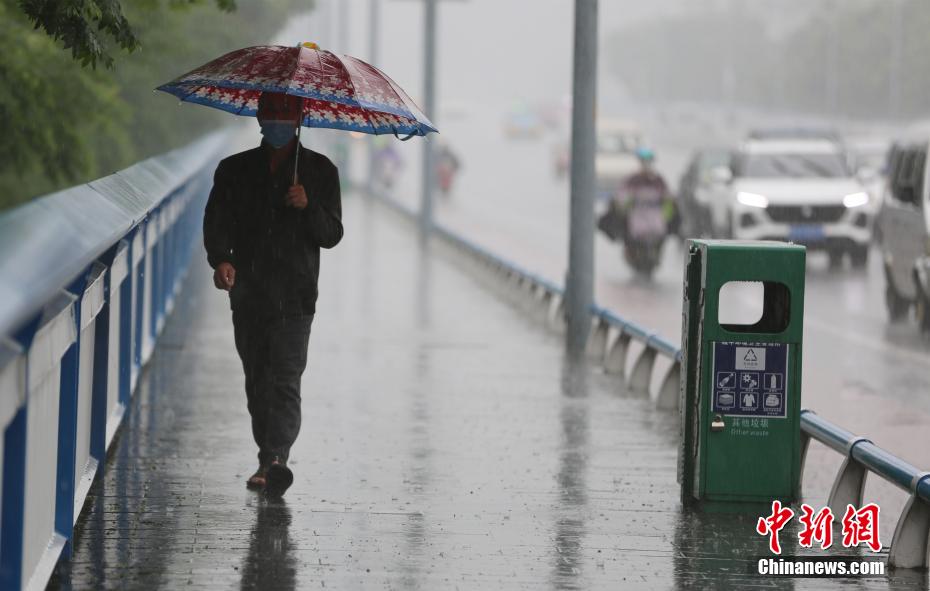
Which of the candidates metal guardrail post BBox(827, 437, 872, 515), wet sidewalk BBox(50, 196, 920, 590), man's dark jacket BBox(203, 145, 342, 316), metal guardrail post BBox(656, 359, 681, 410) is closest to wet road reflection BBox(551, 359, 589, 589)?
wet sidewalk BBox(50, 196, 920, 590)

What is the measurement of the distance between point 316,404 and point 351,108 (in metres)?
3.13

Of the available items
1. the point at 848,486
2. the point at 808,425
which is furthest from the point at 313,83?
the point at 848,486

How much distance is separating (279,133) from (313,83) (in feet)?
0.92

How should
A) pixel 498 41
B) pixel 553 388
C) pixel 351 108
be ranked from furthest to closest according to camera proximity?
pixel 498 41
pixel 553 388
pixel 351 108

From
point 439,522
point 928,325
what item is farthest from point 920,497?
point 928,325

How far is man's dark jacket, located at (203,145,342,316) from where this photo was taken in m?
8.05

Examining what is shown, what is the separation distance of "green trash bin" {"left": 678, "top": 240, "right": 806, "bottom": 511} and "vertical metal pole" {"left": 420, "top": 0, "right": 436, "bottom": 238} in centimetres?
2124

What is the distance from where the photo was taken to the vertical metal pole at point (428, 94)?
2961 cm

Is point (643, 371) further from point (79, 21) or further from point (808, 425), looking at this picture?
point (79, 21)

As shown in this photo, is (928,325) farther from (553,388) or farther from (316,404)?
(316,404)

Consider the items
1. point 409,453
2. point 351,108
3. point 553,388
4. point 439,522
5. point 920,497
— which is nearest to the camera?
point 920,497

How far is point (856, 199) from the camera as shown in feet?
86.6

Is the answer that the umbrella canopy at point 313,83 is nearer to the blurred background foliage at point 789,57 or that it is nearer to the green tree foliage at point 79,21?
the green tree foliage at point 79,21

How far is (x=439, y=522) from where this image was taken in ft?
25.7
